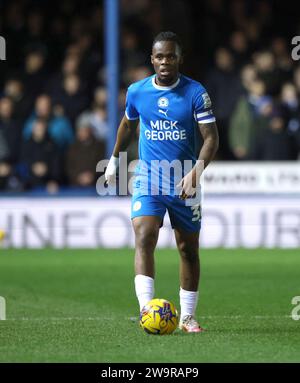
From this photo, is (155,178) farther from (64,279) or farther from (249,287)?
(64,279)

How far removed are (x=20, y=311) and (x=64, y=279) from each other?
2.79m

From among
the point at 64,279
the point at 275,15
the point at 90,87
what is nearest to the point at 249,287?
the point at 64,279

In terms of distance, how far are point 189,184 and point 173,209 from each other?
0.37 meters

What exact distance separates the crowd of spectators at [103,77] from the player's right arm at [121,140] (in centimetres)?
855

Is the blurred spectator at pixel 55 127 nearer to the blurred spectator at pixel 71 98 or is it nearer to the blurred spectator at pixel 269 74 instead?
the blurred spectator at pixel 71 98

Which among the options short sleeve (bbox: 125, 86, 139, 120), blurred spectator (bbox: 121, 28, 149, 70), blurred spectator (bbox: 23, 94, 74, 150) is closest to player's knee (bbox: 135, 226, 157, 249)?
short sleeve (bbox: 125, 86, 139, 120)

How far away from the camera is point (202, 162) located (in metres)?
8.15

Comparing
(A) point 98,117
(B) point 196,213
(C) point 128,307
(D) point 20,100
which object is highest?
(D) point 20,100

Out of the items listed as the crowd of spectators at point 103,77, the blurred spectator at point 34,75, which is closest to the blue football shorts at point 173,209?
the crowd of spectators at point 103,77

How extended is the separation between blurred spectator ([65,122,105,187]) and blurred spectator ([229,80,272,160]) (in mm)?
2020

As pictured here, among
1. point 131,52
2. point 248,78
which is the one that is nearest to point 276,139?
point 248,78

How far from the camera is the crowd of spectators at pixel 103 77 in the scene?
56.9 ft

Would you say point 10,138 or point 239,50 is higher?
point 239,50

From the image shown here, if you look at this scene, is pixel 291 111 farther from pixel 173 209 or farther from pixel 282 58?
pixel 173 209
